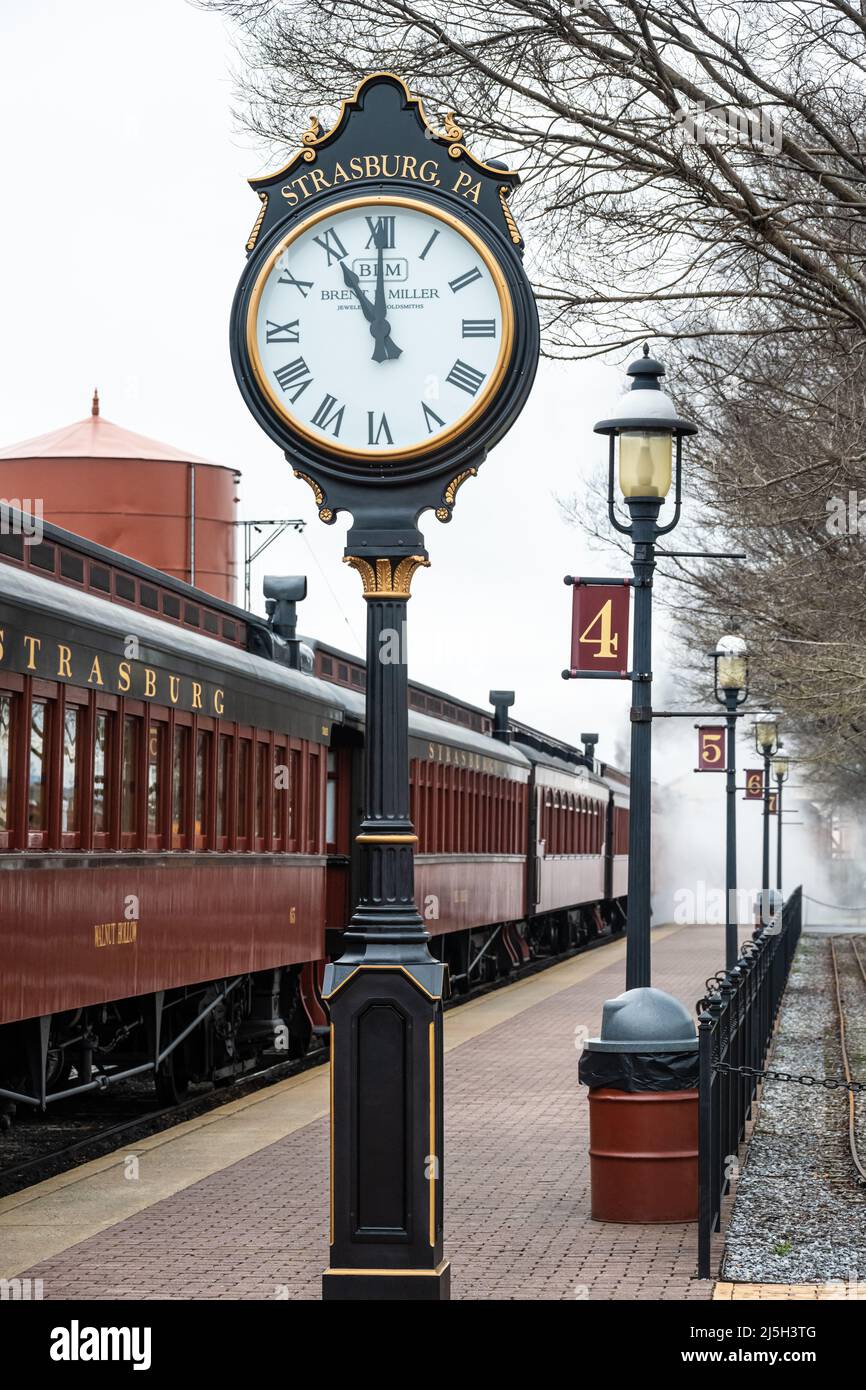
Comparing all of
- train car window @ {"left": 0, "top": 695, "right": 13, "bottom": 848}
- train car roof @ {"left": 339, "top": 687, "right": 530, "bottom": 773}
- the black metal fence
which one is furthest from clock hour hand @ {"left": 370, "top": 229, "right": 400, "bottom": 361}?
train car roof @ {"left": 339, "top": 687, "right": 530, "bottom": 773}

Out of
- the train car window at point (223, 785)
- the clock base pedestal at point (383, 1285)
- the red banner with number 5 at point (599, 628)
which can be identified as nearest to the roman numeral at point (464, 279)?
the clock base pedestal at point (383, 1285)

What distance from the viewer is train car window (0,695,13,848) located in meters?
10.6

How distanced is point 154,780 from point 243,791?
254 cm

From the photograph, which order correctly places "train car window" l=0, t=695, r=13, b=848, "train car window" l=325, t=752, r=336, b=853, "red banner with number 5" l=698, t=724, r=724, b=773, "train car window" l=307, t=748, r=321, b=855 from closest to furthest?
"train car window" l=0, t=695, r=13, b=848 → "train car window" l=307, t=748, r=321, b=855 → "train car window" l=325, t=752, r=336, b=853 → "red banner with number 5" l=698, t=724, r=724, b=773

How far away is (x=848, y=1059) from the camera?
20.9 m

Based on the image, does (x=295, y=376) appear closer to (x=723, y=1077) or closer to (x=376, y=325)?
(x=376, y=325)

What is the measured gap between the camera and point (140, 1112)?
15.5m

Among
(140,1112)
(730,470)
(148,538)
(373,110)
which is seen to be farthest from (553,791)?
(373,110)

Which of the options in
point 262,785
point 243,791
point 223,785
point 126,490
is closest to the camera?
point 223,785

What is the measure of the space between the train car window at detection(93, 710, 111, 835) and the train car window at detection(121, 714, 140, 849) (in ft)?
0.98

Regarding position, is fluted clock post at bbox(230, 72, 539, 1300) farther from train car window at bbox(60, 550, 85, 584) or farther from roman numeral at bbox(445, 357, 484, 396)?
train car window at bbox(60, 550, 85, 584)

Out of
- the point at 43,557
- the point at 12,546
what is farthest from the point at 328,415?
the point at 43,557

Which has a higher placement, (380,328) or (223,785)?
(380,328)
